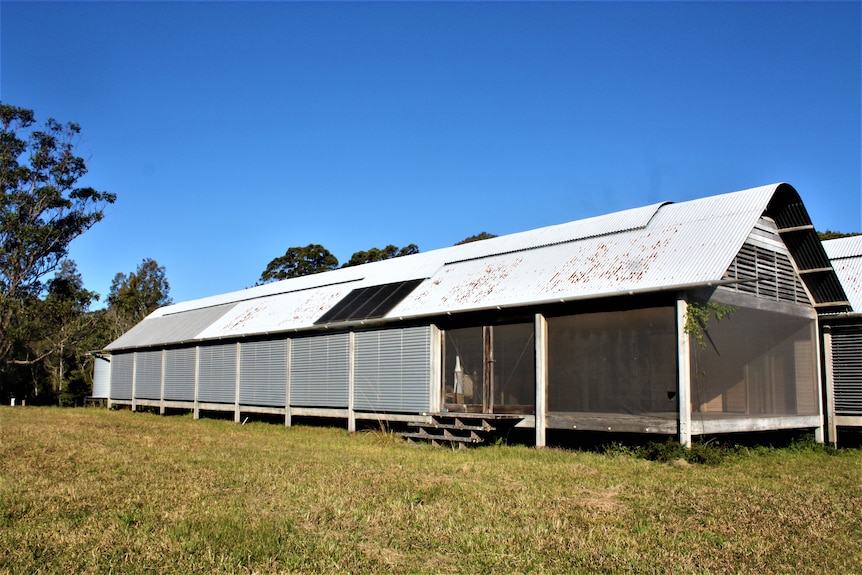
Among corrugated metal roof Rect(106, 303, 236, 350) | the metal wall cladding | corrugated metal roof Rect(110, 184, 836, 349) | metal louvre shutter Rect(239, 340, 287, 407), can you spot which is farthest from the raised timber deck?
the metal wall cladding

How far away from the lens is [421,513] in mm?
8328

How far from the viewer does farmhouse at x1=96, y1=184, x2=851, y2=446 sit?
13719mm

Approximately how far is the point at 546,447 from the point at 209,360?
→ 14.4 metres

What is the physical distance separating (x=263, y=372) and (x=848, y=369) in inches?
605

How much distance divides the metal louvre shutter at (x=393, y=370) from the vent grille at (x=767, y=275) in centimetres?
668

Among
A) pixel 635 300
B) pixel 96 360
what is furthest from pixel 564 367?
pixel 96 360

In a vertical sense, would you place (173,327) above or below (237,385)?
above

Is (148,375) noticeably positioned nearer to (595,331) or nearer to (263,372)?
(263,372)

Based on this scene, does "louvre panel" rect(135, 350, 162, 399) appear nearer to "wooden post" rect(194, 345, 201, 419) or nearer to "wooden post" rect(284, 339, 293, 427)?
"wooden post" rect(194, 345, 201, 419)

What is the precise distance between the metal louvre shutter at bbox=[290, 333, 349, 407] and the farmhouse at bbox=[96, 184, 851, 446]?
2.1 inches

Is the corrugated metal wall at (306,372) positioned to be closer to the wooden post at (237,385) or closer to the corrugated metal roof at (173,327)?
the wooden post at (237,385)

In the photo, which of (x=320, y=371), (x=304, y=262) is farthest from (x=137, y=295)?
(x=320, y=371)

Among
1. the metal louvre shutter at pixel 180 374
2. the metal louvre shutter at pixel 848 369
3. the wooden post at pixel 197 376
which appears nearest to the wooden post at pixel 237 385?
the wooden post at pixel 197 376

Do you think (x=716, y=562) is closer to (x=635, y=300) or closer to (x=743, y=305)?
(x=635, y=300)
